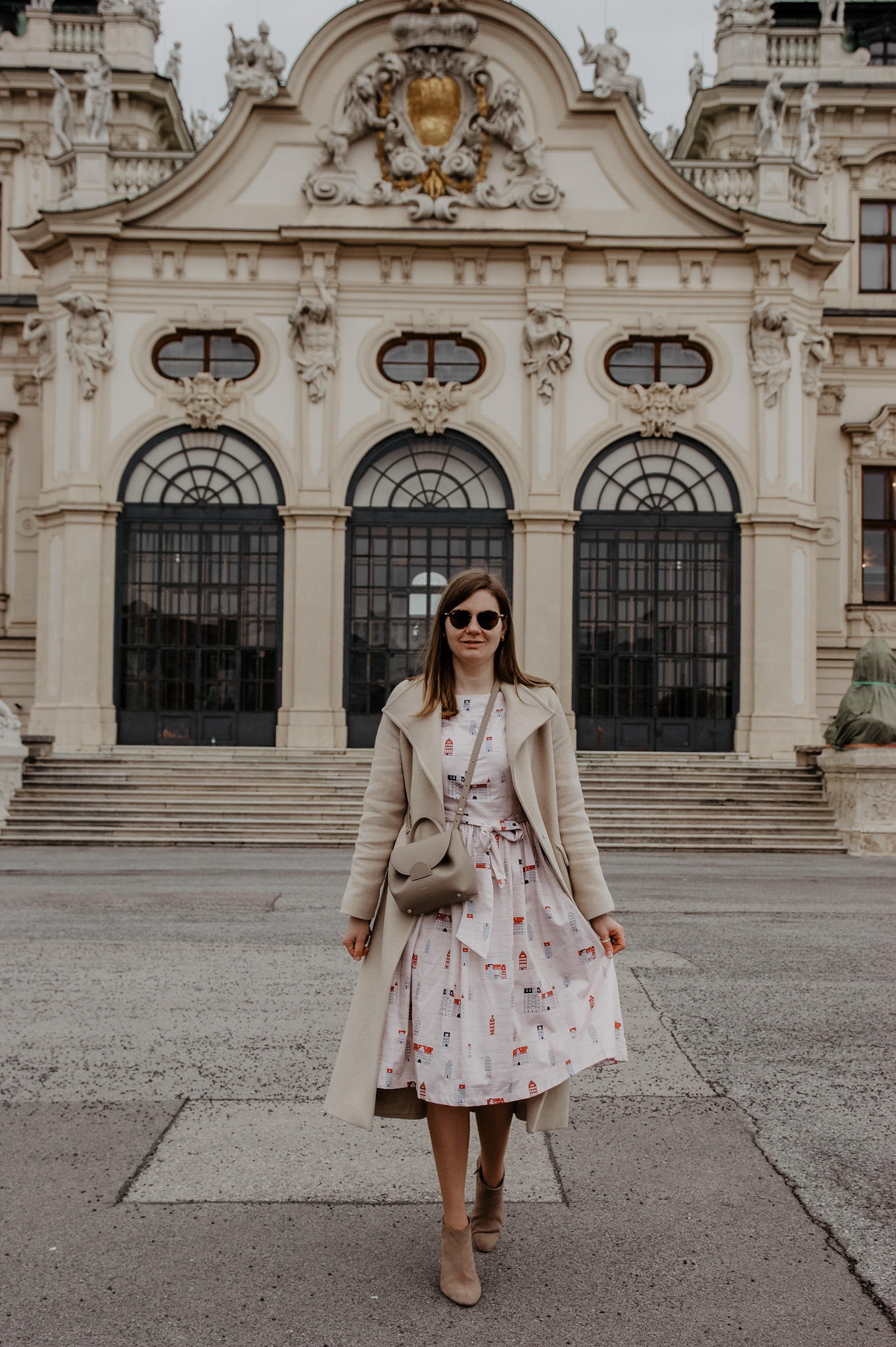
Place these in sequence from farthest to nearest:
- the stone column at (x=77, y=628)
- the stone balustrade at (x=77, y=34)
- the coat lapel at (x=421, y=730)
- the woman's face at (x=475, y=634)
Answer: the stone balustrade at (x=77, y=34), the stone column at (x=77, y=628), the woman's face at (x=475, y=634), the coat lapel at (x=421, y=730)

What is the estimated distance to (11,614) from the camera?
25.2 metres


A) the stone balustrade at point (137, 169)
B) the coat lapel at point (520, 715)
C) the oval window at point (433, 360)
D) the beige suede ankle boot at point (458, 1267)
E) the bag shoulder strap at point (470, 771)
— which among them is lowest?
the beige suede ankle boot at point (458, 1267)

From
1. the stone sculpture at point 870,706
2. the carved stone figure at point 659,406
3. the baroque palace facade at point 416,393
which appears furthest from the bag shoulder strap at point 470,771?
the carved stone figure at point 659,406

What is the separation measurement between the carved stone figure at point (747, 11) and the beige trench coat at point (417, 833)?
90.8ft

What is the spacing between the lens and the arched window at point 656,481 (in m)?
22.5

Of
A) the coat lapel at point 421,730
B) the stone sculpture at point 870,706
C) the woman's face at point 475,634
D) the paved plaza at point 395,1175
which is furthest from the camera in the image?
the stone sculpture at point 870,706

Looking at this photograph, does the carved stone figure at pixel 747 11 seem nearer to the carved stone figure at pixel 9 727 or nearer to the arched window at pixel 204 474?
the arched window at pixel 204 474

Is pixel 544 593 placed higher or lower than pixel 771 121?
lower

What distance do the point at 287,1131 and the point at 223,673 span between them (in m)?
18.3

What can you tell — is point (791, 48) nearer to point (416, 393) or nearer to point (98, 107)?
point (416, 393)

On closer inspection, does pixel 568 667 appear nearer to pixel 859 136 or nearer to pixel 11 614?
pixel 11 614

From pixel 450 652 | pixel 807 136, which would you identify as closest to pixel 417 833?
pixel 450 652

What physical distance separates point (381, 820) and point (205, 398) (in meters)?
19.9

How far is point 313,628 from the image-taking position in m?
21.9
